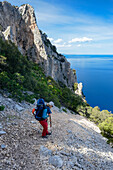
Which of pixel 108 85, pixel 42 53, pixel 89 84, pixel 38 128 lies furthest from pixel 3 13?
pixel 108 85

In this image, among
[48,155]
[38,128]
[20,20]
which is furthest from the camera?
[20,20]

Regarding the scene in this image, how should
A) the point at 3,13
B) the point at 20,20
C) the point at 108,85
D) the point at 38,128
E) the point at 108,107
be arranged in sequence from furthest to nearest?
the point at 108,85 < the point at 108,107 < the point at 20,20 < the point at 3,13 < the point at 38,128

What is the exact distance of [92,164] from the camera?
667cm

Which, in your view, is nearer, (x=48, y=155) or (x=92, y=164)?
(x=48, y=155)

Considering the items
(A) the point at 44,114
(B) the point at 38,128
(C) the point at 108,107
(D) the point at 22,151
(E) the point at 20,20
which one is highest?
(C) the point at 108,107

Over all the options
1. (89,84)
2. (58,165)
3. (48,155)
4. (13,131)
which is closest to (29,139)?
(13,131)

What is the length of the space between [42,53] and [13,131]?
42.2 m

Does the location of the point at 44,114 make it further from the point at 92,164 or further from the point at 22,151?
the point at 92,164

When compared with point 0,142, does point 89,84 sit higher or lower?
higher

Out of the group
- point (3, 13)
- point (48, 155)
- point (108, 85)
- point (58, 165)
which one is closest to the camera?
point (58, 165)

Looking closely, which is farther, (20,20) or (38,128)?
(20,20)

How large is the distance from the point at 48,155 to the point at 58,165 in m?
0.69

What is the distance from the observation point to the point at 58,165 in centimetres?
521

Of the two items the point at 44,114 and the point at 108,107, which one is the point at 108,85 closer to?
the point at 108,107
